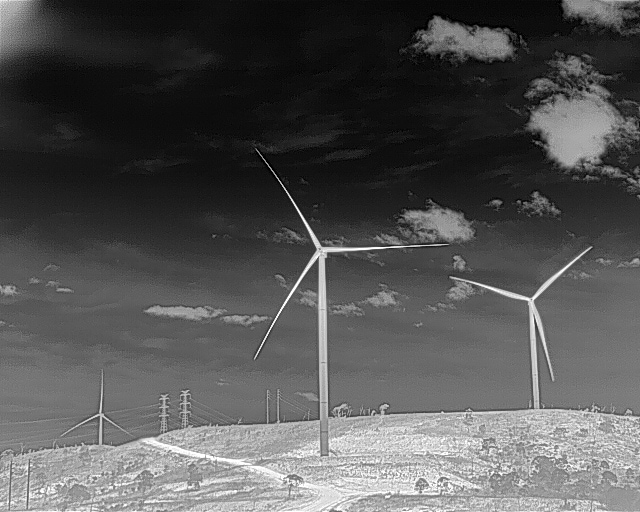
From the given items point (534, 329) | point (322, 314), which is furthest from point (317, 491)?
point (534, 329)

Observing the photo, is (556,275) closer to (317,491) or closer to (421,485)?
(421,485)

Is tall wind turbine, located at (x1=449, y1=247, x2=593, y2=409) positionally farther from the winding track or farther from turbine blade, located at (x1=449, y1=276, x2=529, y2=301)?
the winding track

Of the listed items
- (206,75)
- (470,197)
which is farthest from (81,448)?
(470,197)

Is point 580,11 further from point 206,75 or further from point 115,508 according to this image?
point 115,508

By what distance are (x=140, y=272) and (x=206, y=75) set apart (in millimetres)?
2505

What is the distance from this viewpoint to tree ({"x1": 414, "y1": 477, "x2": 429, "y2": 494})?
34.9ft

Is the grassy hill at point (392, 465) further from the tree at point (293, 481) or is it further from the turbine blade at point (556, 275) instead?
the turbine blade at point (556, 275)

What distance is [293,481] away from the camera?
426 inches

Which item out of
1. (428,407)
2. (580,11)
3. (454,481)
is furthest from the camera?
(428,407)

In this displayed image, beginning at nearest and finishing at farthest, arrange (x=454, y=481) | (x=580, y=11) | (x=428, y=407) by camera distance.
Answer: (x=454, y=481)
(x=580, y=11)
(x=428, y=407)

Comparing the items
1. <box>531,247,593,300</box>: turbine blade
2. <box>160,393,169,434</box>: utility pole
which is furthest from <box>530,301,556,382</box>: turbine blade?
<box>160,393,169,434</box>: utility pole

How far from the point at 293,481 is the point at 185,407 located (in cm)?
278

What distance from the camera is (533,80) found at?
12.1 metres

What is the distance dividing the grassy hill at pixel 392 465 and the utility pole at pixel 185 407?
7.7 inches
